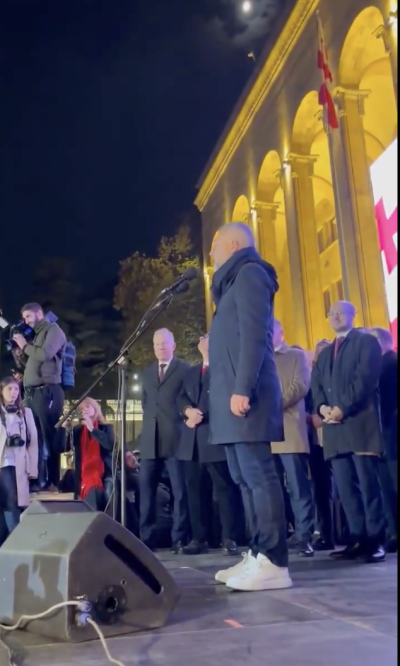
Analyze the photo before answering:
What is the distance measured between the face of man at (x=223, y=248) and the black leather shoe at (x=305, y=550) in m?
1.80

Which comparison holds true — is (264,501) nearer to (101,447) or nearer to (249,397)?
(249,397)

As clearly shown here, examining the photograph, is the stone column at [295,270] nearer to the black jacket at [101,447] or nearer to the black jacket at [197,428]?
the black jacket at [101,447]

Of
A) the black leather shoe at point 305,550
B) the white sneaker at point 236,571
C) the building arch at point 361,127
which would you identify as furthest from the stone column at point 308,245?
the white sneaker at point 236,571

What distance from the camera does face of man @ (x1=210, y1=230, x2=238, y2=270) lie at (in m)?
2.90

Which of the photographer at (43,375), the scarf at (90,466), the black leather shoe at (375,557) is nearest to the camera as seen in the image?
the black leather shoe at (375,557)

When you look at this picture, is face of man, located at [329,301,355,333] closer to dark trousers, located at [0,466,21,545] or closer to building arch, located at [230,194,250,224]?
dark trousers, located at [0,466,21,545]

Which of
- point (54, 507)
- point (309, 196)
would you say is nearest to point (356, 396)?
point (54, 507)

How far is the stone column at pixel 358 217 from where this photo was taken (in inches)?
402

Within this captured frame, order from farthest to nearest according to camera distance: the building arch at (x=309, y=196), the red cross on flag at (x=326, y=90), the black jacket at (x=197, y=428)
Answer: the building arch at (x=309, y=196)
the red cross on flag at (x=326, y=90)
the black jacket at (x=197, y=428)

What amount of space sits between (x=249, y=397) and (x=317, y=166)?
14.6m

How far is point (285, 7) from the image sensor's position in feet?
41.0

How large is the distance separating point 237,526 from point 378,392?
127 cm

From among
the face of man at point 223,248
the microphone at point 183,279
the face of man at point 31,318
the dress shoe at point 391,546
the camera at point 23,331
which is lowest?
the dress shoe at point 391,546

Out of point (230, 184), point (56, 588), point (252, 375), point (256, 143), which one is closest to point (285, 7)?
point (256, 143)
